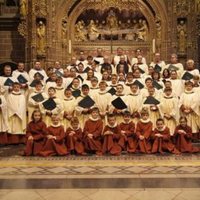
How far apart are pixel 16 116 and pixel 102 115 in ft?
7.21

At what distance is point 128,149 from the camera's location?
7098 millimetres

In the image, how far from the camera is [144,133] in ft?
23.7

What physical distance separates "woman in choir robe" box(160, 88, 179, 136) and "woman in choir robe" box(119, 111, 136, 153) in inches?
39.5

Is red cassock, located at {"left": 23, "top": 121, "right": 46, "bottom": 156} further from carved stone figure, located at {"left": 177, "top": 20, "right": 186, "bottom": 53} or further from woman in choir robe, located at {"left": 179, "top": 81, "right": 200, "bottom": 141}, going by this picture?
carved stone figure, located at {"left": 177, "top": 20, "right": 186, "bottom": 53}

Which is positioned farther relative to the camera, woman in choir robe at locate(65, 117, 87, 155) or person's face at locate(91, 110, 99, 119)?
person's face at locate(91, 110, 99, 119)

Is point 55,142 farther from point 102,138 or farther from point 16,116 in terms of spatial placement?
point 16,116

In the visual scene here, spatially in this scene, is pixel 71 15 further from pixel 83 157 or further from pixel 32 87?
pixel 83 157

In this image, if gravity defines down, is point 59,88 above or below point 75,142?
above

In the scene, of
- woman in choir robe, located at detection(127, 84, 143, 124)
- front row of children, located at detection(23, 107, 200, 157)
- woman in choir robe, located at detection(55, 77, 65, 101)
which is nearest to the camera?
front row of children, located at detection(23, 107, 200, 157)

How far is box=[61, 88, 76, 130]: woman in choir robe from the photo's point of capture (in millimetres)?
7812

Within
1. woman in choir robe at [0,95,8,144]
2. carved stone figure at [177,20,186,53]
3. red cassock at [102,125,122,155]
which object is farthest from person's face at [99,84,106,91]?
carved stone figure at [177,20,186,53]

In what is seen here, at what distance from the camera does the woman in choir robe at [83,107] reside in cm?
754

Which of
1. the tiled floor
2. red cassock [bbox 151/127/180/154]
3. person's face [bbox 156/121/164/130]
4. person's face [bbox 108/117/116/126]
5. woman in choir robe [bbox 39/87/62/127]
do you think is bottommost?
the tiled floor

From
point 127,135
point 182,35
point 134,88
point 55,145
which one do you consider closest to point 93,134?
point 127,135
